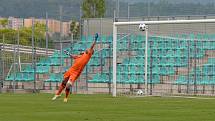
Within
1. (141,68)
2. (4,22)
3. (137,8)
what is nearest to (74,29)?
(137,8)

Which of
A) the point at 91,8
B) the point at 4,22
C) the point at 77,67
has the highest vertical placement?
the point at 91,8

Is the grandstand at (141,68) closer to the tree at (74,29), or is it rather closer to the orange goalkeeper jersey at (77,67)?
the tree at (74,29)

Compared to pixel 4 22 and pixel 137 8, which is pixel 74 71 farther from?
pixel 4 22

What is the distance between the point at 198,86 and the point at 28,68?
11.7 m

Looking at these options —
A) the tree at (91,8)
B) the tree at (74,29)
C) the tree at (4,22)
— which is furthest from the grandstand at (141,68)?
the tree at (4,22)

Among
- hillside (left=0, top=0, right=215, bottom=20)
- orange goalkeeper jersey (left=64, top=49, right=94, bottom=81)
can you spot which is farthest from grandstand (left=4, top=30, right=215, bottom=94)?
orange goalkeeper jersey (left=64, top=49, right=94, bottom=81)

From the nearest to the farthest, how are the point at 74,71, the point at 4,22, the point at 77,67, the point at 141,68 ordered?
the point at 74,71
the point at 77,67
the point at 141,68
the point at 4,22

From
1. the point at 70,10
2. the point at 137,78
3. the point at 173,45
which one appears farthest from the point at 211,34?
the point at 70,10

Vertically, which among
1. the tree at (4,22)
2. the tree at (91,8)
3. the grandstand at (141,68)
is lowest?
the grandstand at (141,68)

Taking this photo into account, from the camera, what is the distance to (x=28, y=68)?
40.3 metres

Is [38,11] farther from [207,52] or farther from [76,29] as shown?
[207,52]

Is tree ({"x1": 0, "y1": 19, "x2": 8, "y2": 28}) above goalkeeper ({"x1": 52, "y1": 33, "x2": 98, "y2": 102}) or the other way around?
above

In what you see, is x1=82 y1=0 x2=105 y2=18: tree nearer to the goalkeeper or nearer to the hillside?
the hillside

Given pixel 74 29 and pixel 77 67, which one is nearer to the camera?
pixel 77 67
